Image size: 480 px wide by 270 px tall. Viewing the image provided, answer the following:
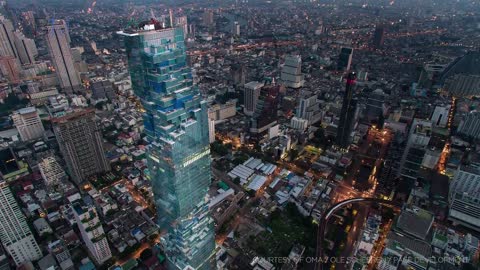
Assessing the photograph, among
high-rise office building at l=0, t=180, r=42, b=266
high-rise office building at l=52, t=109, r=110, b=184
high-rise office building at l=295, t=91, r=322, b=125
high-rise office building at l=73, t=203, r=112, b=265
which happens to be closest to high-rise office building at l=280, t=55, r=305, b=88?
high-rise office building at l=295, t=91, r=322, b=125

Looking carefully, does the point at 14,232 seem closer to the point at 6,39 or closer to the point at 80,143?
the point at 80,143

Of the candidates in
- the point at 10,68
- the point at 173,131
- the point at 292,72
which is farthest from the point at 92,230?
the point at 10,68

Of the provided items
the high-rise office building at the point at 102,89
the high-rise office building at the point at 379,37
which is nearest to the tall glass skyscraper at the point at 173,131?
the high-rise office building at the point at 102,89

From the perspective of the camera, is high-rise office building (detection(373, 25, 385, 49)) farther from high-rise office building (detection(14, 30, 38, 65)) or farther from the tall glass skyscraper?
high-rise office building (detection(14, 30, 38, 65))

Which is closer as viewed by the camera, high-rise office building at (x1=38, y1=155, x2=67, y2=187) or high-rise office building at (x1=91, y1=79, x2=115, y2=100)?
high-rise office building at (x1=38, y1=155, x2=67, y2=187)

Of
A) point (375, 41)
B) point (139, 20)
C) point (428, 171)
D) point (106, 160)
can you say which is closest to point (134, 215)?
point (106, 160)

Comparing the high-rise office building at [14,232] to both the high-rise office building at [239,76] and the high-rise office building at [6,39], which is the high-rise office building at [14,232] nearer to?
the high-rise office building at [239,76]
